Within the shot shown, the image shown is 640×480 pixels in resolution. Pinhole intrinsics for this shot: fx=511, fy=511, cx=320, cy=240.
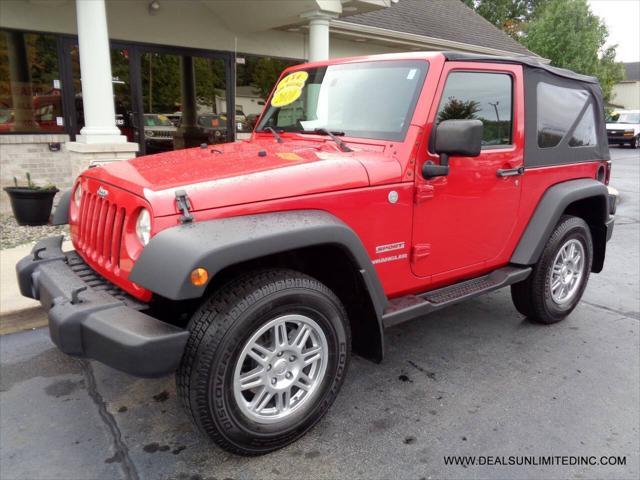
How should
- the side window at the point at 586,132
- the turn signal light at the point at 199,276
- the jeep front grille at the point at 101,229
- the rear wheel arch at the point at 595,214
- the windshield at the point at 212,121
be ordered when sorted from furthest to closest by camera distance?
1. the windshield at the point at 212,121
2. the rear wheel arch at the point at 595,214
3. the side window at the point at 586,132
4. the jeep front grille at the point at 101,229
5. the turn signal light at the point at 199,276

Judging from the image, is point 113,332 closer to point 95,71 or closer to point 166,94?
point 95,71

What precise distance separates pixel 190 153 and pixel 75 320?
4.80 ft

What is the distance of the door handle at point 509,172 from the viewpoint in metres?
3.29

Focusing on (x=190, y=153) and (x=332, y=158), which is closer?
(x=332, y=158)

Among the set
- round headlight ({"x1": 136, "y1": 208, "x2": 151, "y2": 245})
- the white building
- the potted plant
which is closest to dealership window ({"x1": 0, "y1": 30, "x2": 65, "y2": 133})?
the white building

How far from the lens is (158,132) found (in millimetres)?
9469

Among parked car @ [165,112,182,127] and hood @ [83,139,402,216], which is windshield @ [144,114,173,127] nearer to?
parked car @ [165,112,182,127]

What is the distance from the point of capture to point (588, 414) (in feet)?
9.45

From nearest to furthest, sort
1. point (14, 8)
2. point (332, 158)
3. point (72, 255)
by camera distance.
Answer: point (332, 158)
point (72, 255)
point (14, 8)

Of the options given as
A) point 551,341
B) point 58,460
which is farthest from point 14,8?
point 551,341

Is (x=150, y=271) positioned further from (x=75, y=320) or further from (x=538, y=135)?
(x=538, y=135)

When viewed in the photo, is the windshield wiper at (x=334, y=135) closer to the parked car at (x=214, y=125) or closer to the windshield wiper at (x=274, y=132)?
the windshield wiper at (x=274, y=132)

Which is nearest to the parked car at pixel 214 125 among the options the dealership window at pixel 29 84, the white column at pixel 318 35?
the white column at pixel 318 35

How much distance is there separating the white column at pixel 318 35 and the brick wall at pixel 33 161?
172 inches
